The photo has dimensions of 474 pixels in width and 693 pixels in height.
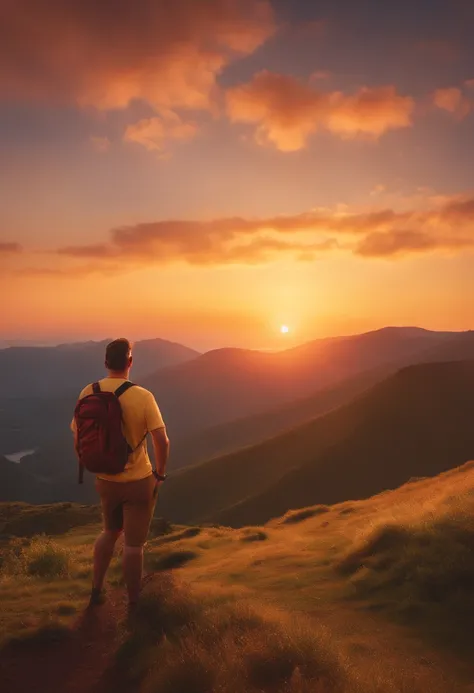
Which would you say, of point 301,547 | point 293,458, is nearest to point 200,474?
point 293,458

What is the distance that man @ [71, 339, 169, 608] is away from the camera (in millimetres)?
5863

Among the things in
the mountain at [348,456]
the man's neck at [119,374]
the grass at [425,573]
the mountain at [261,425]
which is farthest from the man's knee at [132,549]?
the mountain at [261,425]

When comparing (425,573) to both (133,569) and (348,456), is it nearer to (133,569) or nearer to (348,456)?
(133,569)

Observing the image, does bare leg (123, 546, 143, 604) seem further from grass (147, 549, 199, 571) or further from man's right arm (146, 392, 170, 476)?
grass (147, 549, 199, 571)

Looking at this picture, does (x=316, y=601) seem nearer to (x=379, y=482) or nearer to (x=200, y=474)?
(x=379, y=482)

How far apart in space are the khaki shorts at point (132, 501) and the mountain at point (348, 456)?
207 ft

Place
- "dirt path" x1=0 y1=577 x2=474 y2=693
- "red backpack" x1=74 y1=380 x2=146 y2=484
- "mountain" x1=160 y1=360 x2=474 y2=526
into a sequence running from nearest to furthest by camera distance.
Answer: "dirt path" x1=0 y1=577 x2=474 y2=693, "red backpack" x1=74 y1=380 x2=146 y2=484, "mountain" x1=160 y1=360 x2=474 y2=526

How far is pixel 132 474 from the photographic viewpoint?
5.95 metres

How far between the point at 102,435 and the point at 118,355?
1.06 meters

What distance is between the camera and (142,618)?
5852 millimetres

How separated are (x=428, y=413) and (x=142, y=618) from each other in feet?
286

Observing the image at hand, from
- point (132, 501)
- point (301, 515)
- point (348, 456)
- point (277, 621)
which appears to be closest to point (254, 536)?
point (301, 515)

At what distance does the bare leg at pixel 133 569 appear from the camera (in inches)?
240

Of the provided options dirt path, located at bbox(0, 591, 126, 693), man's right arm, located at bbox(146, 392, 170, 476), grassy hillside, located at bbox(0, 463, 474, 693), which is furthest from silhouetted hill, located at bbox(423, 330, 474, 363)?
dirt path, located at bbox(0, 591, 126, 693)
